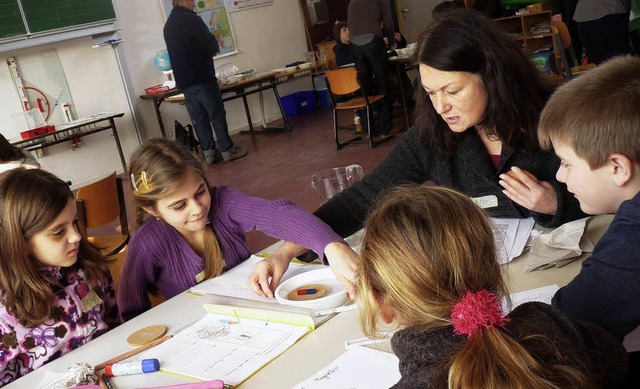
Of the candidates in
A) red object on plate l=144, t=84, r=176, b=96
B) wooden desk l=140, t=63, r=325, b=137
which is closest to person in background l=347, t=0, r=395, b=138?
wooden desk l=140, t=63, r=325, b=137

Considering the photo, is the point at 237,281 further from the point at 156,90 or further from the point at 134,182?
the point at 156,90

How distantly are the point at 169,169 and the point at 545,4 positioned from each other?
5815mm

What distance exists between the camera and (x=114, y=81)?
719 centimetres

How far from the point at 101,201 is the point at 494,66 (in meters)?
2.25

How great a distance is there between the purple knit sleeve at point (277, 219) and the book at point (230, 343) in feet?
0.92

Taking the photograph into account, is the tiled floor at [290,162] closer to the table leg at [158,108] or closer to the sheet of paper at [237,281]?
the table leg at [158,108]

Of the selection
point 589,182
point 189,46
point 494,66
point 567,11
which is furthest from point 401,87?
point 589,182

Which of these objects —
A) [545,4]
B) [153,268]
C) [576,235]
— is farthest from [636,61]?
[545,4]

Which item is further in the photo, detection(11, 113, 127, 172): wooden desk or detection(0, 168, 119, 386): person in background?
detection(11, 113, 127, 172): wooden desk

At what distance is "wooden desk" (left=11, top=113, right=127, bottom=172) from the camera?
239 inches

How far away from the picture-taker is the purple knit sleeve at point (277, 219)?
5.67ft

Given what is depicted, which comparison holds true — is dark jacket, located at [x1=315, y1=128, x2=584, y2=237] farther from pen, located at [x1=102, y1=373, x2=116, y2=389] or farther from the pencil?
pen, located at [x1=102, y1=373, x2=116, y2=389]

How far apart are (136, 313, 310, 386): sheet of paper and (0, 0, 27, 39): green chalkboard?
555 centimetres

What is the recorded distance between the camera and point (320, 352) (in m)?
1.31
